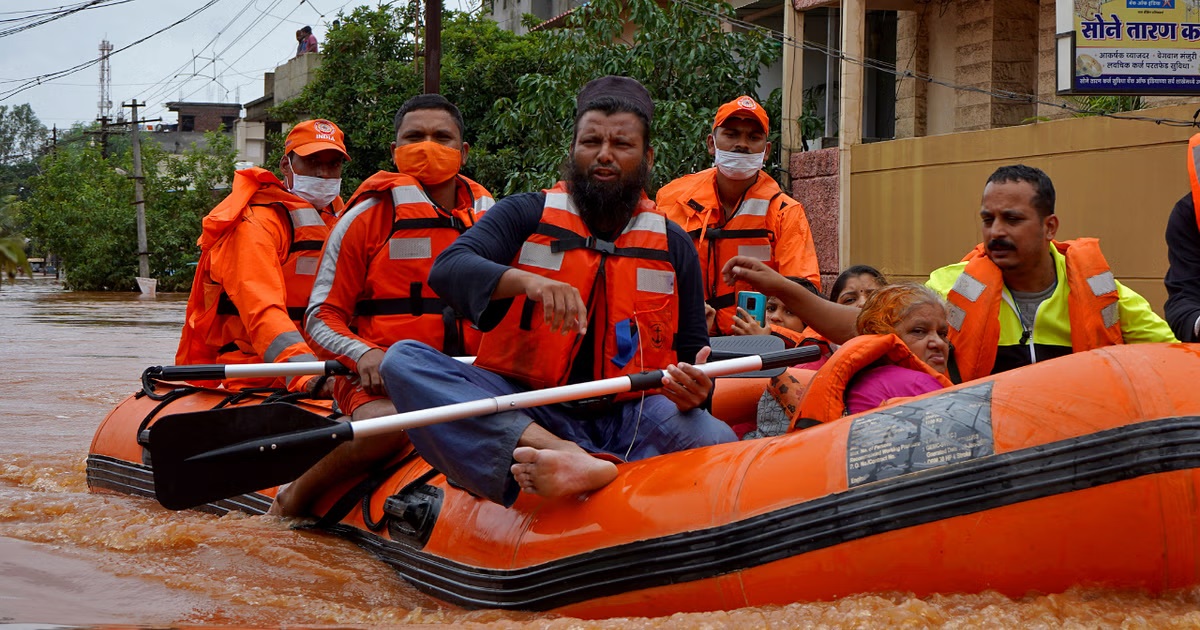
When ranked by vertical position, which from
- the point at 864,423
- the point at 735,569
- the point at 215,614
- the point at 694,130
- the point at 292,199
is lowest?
the point at 215,614

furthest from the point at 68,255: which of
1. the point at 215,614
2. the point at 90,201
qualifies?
the point at 215,614

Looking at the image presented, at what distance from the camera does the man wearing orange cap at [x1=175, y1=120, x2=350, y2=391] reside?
625 cm

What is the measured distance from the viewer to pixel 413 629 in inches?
155

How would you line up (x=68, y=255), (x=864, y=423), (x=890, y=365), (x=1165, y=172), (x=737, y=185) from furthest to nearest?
1. (x=68, y=255)
2. (x=1165, y=172)
3. (x=737, y=185)
4. (x=890, y=365)
5. (x=864, y=423)

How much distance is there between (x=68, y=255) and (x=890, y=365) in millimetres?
41522

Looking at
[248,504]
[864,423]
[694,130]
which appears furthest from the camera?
[694,130]

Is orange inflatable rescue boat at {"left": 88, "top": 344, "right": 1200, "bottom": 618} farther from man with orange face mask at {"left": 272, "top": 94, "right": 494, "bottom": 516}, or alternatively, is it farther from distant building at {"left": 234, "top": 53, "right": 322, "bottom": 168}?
distant building at {"left": 234, "top": 53, "right": 322, "bottom": 168}

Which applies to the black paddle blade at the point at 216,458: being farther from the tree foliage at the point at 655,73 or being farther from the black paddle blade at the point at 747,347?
the tree foliage at the point at 655,73

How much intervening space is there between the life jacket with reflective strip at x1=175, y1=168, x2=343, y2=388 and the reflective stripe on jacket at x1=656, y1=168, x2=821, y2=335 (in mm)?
1890

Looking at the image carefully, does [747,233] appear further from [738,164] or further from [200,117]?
[200,117]

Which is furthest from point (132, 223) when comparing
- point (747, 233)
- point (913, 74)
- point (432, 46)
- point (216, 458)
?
point (216, 458)

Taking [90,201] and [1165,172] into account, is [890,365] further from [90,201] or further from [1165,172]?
[90,201]

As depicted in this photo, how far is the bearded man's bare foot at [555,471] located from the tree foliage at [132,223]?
37.5 metres

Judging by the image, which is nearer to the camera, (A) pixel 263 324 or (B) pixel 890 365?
(B) pixel 890 365
